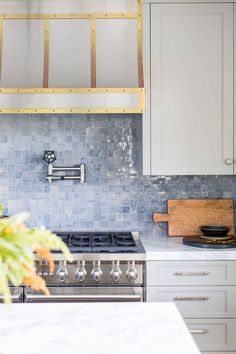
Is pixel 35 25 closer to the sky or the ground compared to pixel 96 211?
closer to the sky

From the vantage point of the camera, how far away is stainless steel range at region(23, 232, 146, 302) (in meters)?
2.80

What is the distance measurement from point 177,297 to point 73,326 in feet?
4.71

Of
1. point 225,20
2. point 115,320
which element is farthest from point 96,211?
point 115,320

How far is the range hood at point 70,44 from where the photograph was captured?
3.11 metres

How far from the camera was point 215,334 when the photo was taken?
113 inches

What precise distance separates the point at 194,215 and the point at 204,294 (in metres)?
0.74

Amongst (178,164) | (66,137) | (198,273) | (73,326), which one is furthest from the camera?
(66,137)

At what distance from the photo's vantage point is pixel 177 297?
9.40 feet

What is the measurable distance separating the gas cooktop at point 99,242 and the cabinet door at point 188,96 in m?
0.49

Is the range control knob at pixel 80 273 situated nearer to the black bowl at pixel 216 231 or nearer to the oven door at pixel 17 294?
the oven door at pixel 17 294

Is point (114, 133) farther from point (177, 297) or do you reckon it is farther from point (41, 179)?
point (177, 297)

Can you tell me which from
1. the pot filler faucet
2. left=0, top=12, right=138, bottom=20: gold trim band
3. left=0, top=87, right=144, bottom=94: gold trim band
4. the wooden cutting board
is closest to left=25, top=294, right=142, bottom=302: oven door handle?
the wooden cutting board

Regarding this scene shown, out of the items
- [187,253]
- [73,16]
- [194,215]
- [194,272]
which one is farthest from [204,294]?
[73,16]

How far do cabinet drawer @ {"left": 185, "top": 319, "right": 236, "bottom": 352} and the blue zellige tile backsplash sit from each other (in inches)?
34.0
